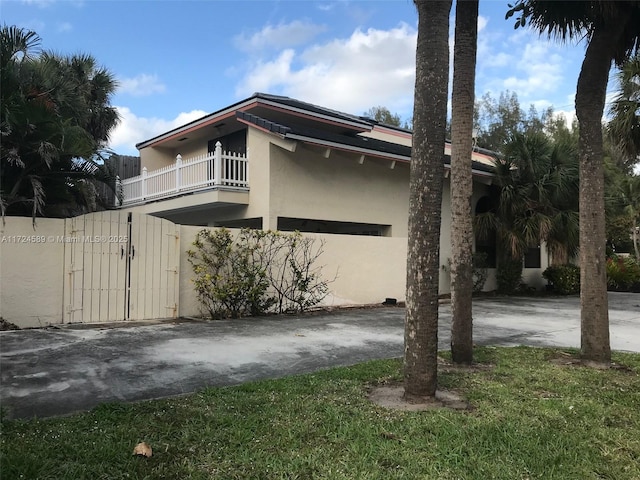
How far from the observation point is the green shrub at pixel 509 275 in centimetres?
1745

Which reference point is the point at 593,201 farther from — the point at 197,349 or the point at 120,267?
the point at 120,267

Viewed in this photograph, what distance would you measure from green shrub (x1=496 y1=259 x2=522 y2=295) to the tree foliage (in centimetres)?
1313

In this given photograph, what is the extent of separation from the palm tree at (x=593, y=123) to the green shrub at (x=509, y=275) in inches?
446

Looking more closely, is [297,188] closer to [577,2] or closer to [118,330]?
[118,330]

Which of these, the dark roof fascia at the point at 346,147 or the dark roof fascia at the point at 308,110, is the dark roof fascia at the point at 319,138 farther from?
the dark roof fascia at the point at 308,110

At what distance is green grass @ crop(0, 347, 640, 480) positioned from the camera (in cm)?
324

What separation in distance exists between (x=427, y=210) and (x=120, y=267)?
6543mm

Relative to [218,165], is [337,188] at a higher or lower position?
lower

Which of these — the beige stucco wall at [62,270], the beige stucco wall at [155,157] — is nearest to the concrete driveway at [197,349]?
the beige stucco wall at [62,270]

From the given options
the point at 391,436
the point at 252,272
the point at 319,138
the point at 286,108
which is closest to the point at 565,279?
the point at 319,138

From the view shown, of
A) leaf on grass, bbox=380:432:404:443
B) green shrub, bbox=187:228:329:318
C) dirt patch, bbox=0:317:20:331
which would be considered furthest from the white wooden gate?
leaf on grass, bbox=380:432:404:443

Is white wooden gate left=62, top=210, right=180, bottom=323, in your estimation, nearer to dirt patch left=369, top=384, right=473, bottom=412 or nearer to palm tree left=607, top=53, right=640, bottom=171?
dirt patch left=369, top=384, right=473, bottom=412

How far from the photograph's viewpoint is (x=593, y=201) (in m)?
6.36

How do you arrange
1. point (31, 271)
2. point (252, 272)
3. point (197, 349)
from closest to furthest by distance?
point (197, 349) < point (31, 271) < point (252, 272)
